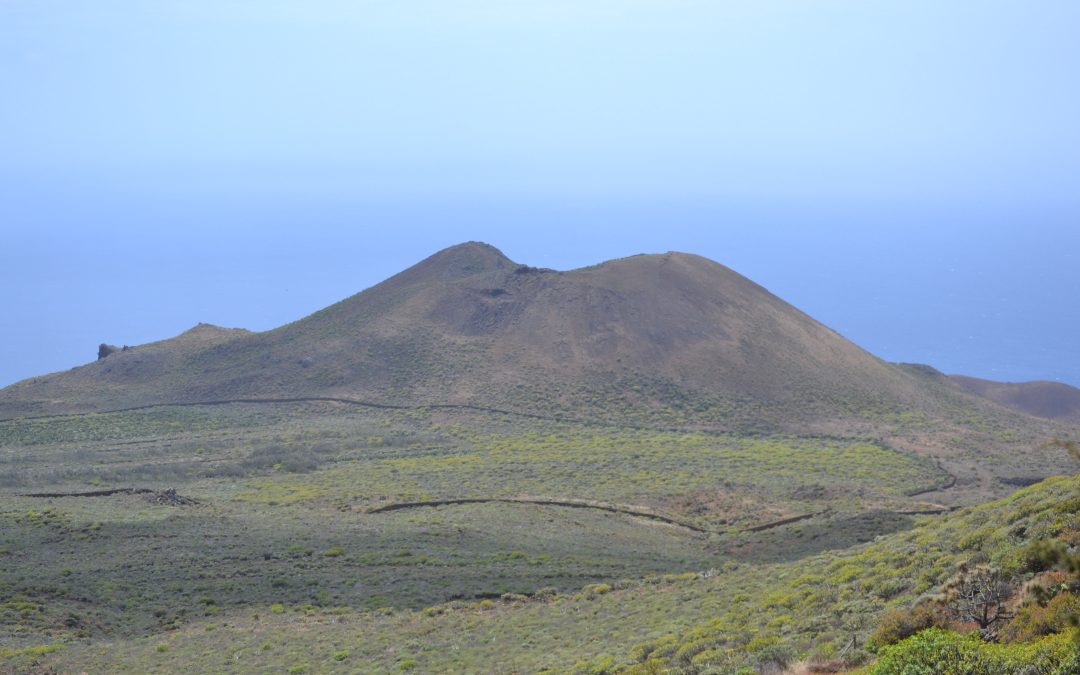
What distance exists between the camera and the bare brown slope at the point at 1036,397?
249ft

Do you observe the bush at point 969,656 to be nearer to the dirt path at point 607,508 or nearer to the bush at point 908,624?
the bush at point 908,624

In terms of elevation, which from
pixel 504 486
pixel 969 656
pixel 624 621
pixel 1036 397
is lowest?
pixel 624 621

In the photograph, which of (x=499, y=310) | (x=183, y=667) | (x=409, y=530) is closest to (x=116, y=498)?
(x=409, y=530)

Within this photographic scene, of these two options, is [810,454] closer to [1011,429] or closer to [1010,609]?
[1011,429]

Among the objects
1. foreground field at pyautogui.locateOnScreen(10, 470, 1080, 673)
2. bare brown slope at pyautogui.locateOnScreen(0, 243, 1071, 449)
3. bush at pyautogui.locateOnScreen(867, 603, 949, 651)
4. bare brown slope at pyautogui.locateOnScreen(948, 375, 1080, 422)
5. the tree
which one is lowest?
foreground field at pyautogui.locateOnScreen(10, 470, 1080, 673)

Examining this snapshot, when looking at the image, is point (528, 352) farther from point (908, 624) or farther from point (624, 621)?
point (908, 624)

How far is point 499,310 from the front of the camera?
6375 cm

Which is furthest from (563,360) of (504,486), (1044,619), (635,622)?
(1044,619)

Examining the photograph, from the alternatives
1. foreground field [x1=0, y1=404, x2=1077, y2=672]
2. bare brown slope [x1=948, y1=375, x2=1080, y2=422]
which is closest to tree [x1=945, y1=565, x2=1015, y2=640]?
foreground field [x1=0, y1=404, x2=1077, y2=672]

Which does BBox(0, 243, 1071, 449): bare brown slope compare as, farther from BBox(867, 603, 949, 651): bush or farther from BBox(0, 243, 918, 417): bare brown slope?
BBox(867, 603, 949, 651): bush

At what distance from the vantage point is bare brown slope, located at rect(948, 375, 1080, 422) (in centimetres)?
7594

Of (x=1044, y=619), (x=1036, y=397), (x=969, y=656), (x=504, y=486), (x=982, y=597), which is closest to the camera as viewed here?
(x=969, y=656)

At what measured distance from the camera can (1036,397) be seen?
257ft

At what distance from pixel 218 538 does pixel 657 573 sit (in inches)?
492
